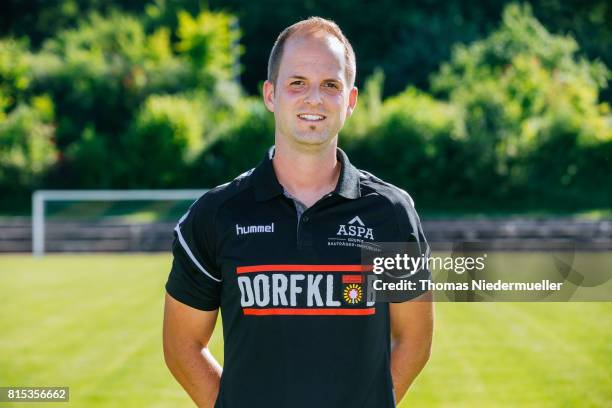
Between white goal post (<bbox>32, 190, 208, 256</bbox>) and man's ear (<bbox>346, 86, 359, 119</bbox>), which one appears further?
white goal post (<bbox>32, 190, 208, 256</bbox>)

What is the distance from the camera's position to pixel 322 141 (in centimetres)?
243

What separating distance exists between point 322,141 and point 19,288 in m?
11.1

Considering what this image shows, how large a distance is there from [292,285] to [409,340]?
0.53m

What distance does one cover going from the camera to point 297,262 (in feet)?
7.80

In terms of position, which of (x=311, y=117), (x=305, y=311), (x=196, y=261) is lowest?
(x=305, y=311)

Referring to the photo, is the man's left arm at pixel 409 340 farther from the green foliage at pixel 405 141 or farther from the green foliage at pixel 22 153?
the green foliage at pixel 22 153

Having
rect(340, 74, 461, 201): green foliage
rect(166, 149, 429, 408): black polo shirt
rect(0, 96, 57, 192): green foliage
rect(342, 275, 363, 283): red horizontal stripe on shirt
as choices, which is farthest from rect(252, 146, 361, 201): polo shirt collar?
rect(0, 96, 57, 192): green foliage

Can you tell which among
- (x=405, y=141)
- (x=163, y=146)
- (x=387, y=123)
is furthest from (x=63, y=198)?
(x=405, y=141)

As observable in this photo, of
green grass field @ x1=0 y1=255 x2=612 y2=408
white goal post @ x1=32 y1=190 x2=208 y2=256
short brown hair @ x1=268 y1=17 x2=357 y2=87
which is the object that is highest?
short brown hair @ x1=268 y1=17 x2=357 y2=87

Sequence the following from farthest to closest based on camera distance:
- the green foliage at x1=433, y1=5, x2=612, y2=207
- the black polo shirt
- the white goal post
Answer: the green foliage at x1=433, y1=5, x2=612, y2=207 → the white goal post → the black polo shirt

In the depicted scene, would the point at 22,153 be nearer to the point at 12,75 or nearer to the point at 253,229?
the point at 12,75

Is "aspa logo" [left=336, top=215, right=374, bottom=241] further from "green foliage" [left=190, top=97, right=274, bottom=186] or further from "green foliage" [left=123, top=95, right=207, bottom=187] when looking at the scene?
"green foliage" [left=123, top=95, right=207, bottom=187]

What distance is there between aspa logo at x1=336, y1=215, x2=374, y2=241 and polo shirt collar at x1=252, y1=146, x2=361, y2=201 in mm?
84

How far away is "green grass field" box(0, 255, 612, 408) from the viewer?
261 inches
